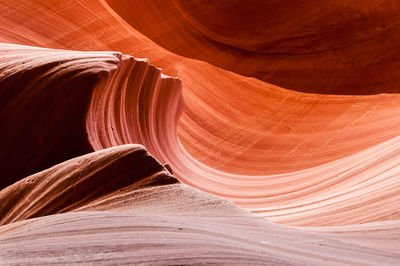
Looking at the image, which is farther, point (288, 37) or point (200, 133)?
point (288, 37)

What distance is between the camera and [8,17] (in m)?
2.34

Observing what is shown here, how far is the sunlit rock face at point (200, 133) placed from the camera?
62 centimetres

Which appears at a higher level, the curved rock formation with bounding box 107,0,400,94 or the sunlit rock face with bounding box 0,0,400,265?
the curved rock formation with bounding box 107,0,400,94

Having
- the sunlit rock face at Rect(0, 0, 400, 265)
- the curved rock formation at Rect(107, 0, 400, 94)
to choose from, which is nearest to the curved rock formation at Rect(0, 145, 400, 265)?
the sunlit rock face at Rect(0, 0, 400, 265)

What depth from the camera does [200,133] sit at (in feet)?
6.88

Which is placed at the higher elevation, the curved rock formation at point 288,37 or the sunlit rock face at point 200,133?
the curved rock formation at point 288,37

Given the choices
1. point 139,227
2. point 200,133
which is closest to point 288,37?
point 200,133

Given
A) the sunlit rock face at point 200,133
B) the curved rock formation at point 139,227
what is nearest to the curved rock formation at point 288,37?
the sunlit rock face at point 200,133

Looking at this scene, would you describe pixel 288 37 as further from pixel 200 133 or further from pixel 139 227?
pixel 139 227

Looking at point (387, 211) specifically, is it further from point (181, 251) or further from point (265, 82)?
point (265, 82)

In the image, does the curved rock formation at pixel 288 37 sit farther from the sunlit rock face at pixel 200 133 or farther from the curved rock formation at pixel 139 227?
the curved rock formation at pixel 139 227

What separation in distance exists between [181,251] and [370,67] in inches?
98.5

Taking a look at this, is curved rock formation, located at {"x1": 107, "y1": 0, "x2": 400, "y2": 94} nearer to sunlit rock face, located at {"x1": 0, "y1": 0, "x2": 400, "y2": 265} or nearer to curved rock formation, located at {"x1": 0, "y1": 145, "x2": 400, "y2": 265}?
sunlit rock face, located at {"x1": 0, "y1": 0, "x2": 400, "y2": 265}

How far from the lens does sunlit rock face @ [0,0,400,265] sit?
24.3 inches
